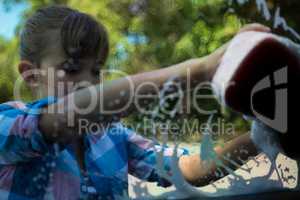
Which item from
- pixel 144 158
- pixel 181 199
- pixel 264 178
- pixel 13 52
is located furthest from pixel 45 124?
pixel 264 178

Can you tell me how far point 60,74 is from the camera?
1383 mm

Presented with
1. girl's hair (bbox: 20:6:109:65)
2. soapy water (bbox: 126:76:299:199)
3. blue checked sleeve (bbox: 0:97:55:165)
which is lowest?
soapy water (bbox: 126:76:299:199)

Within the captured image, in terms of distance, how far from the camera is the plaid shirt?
1.33m

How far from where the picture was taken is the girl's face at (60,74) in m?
1.37

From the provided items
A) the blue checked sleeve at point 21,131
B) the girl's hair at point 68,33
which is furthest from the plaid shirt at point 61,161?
the girl's hair at point 68,33

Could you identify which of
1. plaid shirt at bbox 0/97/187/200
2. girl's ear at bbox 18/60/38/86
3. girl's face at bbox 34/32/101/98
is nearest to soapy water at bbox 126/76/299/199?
plaid shirt at bbox 0/97/187/200

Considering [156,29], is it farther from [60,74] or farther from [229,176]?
[229,176]

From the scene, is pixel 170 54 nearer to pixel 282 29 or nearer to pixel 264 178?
pixel 282 29

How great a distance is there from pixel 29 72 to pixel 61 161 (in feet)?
0.74

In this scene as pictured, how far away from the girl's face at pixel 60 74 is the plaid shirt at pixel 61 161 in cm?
3

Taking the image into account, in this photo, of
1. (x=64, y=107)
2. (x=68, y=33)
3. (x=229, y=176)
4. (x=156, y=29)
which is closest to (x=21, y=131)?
(x=64, y=107)

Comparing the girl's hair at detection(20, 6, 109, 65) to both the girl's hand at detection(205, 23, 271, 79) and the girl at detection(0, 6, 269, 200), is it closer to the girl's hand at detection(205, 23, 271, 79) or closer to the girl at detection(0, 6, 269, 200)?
the girl at detection(0, 6, 269, 200)

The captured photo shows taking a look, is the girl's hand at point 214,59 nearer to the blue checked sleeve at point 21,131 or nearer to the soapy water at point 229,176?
the soapy water at point 229,176

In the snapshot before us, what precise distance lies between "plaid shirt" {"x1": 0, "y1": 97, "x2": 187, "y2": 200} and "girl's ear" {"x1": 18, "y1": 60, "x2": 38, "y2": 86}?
53mm
